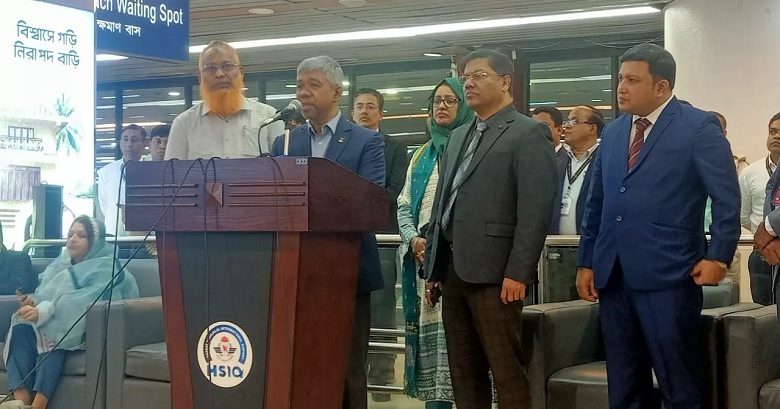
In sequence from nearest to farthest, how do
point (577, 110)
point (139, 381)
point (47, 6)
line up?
point (139, 381)
point (577, 110)
point (47, 6)

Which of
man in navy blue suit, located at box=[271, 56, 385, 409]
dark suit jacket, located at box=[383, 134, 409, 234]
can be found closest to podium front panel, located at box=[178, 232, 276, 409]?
A: man in navy blue suit, located at box=[271, 56, 385, 409]

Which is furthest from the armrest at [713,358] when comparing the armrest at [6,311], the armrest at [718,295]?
the armrest at [6,311]

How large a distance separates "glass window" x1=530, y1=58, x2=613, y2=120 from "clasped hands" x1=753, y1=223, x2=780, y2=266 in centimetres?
878

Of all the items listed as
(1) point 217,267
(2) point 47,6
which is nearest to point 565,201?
(1) point 217,267

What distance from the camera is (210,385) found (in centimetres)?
262

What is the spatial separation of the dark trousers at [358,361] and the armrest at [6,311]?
8.36 ft

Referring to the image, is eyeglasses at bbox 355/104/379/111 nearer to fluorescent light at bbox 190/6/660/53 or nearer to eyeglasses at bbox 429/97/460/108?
eyeglasses at bbox 429/97/460/108

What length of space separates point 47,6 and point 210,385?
14.8ft

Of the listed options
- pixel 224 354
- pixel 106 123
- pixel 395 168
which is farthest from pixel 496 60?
pixel 106 123

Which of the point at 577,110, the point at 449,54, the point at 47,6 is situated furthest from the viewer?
the point at 449,54

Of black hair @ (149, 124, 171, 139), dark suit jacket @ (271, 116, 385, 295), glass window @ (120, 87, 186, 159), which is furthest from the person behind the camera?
glass window @ (120, 87, 186, 159)

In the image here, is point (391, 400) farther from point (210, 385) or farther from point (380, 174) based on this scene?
point (210, 385)

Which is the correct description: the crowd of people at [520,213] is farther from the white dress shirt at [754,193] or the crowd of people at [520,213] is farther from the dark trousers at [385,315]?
the white dress shirt at [754,193]

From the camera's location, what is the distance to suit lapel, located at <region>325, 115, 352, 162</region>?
3.34m
